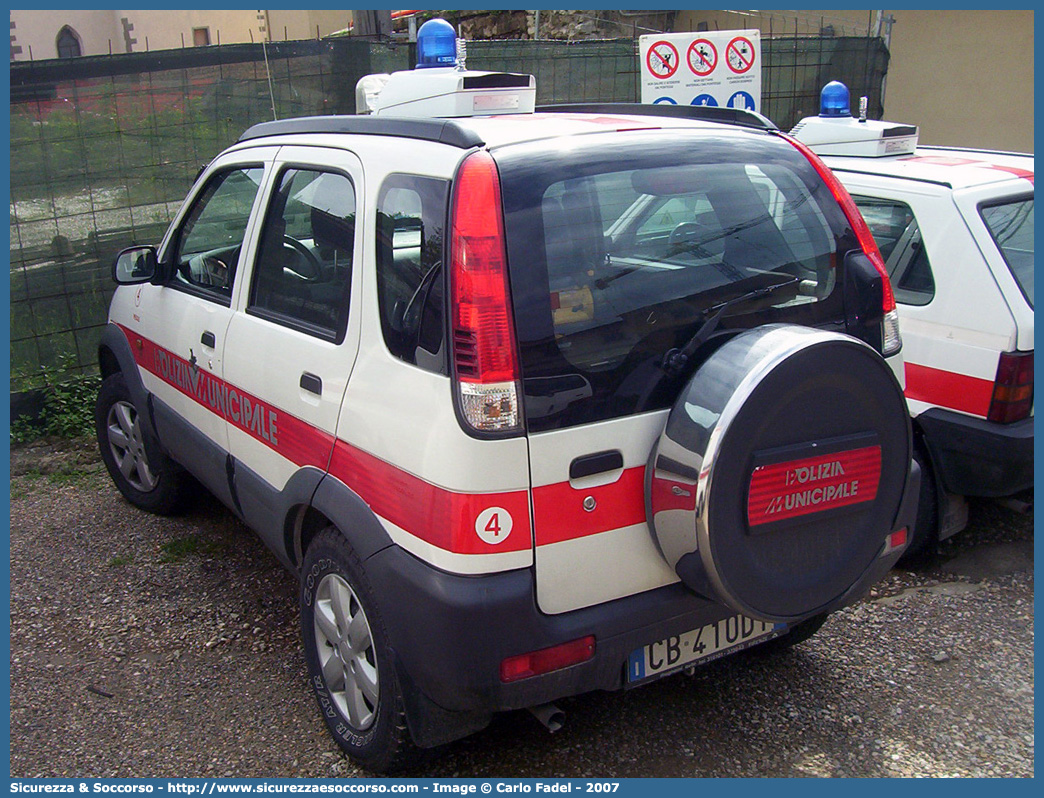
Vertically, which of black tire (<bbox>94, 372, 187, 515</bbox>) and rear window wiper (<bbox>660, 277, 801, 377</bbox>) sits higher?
rear window wiper (<bbox>660, 277, 801, 377</bbox>)

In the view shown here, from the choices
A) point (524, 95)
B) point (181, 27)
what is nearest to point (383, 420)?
point (524, 95)

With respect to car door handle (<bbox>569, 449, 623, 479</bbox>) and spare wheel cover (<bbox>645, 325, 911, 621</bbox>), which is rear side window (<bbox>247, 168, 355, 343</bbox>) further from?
spare wheel cover (<bbox>645, 325, 911, 621</bbox>)

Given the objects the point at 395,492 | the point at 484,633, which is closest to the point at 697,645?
the point at 484,633

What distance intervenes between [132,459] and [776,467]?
3565 millimetres

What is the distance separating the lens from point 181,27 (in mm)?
26094

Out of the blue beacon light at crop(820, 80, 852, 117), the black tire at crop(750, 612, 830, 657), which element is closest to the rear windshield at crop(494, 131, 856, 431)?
the black tire at crop(750, 612, 830, 657)

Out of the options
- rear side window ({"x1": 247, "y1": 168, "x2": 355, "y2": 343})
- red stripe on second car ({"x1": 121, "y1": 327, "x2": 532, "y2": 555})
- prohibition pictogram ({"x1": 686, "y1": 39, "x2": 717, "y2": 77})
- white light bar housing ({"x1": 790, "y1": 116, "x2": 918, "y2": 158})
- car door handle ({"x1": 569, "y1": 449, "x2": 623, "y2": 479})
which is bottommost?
red stripe on second car ({"x1": 121, "y1": 327, "x2": 532, "y2": 555})

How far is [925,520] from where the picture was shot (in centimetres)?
406

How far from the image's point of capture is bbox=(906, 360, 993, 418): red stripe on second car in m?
3.75

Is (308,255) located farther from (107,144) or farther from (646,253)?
(107,144)

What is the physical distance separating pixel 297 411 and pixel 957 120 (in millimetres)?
9278

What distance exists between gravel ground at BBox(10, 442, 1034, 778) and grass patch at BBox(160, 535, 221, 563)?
1 centimetres

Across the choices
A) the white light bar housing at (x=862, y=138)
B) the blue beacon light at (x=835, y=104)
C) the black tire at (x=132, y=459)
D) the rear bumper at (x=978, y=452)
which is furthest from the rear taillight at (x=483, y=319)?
the blue beacon light at (x=835, y=104)

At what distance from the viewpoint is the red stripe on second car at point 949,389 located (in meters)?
3.75
